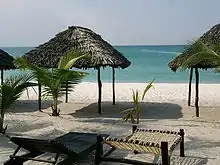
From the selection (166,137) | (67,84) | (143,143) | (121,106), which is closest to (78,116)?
(67,84)

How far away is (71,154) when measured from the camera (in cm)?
447

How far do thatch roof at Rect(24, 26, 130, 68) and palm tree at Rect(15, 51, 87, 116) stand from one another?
864 millimetres

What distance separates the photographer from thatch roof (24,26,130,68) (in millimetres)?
10320

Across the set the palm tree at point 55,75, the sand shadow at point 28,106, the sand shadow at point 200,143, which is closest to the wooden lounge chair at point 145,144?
the sand shadow at point 200,143

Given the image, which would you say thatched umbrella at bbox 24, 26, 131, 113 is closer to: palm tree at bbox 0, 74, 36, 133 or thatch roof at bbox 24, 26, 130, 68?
thatch roof at bbox 24, 26, 130, 68

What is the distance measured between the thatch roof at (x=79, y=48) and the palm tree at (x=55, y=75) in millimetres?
864

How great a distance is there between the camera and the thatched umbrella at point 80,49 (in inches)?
406

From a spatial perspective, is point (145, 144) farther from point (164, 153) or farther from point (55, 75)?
point (55, 75)

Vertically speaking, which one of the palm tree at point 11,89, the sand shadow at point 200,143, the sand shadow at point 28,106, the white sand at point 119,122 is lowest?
the sand shadow at point 200,143

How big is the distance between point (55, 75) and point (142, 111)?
298 centimetres

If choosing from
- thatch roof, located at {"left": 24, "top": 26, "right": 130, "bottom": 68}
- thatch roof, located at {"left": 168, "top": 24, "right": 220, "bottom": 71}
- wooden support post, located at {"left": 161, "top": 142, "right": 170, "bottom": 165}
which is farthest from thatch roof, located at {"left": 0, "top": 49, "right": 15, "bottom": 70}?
wooden support post, located at {"left": 161, "top": 142, "right": 170, "bottom": 165}

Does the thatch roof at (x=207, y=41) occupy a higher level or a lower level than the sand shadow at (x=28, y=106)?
higher

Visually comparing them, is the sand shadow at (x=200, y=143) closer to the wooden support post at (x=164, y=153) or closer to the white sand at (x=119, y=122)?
the white sand at (x=119, y=122)

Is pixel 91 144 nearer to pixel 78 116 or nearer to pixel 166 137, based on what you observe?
pixel 166 137
